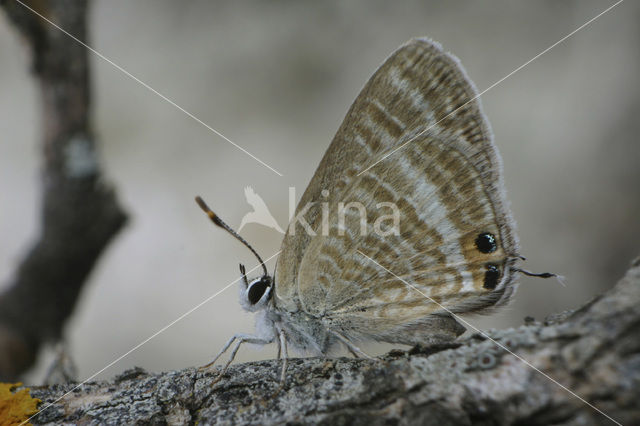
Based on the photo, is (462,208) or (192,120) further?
(192,120)

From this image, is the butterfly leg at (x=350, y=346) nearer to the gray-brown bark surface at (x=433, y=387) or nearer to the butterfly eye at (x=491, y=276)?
the gray-brown bark surface at (x=433, y=387)

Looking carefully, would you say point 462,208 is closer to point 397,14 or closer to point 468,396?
point 468,396

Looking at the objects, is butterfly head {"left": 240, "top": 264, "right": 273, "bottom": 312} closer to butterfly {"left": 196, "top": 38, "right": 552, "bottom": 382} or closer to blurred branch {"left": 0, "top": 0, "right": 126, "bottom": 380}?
butterfly {"left": 196, "top": 38, "right": 552, "bottom": 382}

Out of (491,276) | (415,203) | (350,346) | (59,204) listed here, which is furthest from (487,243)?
(59,204)

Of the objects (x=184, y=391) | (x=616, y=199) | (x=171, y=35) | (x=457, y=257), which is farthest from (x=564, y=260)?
(x=171, y=35)

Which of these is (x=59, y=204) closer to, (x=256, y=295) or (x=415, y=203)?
(x=256, y=295)

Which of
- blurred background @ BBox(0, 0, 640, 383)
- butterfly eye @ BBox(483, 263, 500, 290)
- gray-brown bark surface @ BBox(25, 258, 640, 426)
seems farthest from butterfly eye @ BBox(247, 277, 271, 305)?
blurred background @ BBox(0, 0, 640, 383)
